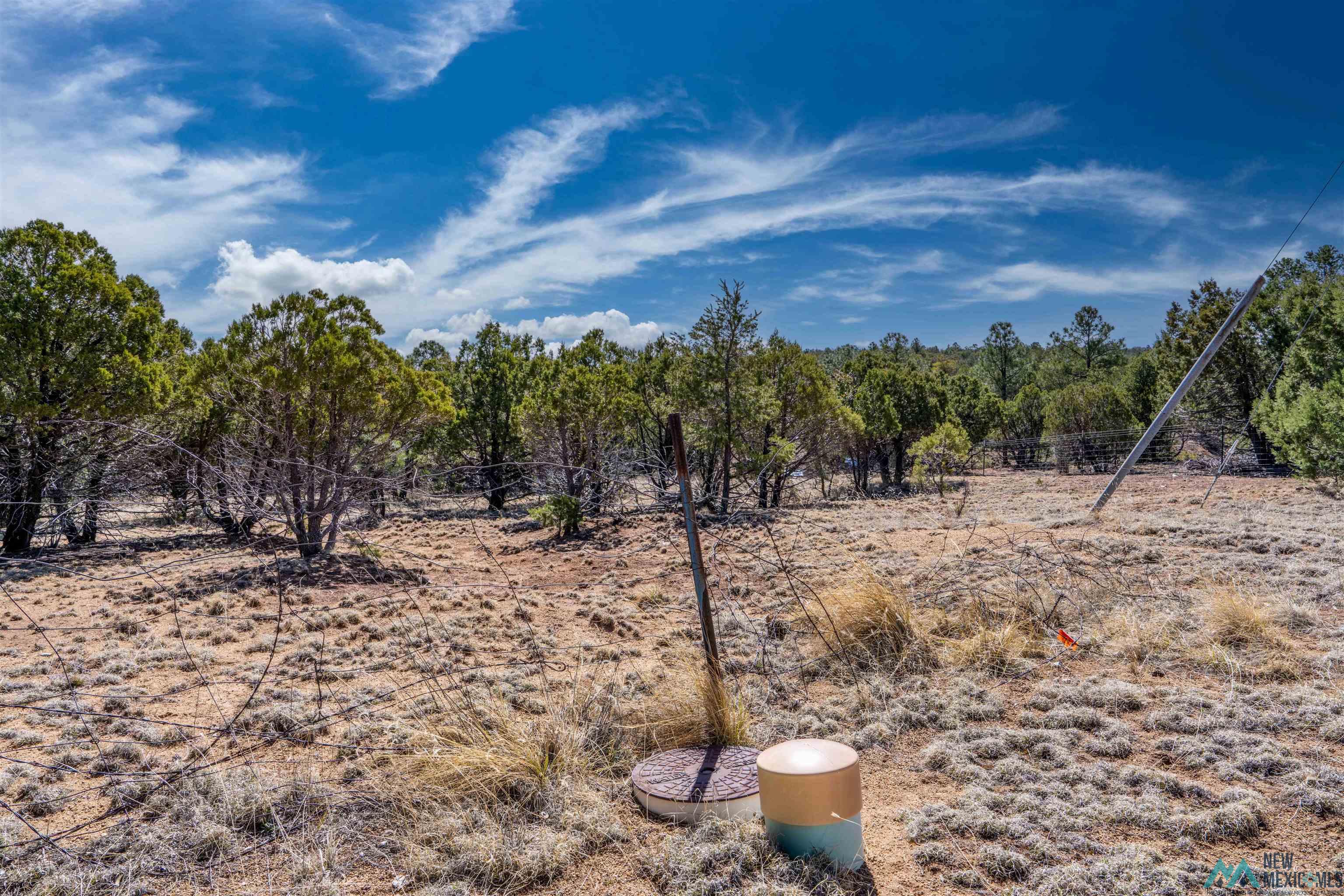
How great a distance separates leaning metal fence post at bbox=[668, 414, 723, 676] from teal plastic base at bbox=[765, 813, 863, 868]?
1.38 m

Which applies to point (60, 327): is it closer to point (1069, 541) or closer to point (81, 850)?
point (81, 850)

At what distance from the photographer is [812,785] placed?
2.95 m

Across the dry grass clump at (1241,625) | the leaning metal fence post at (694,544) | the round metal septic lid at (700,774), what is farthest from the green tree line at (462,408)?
the dry grass clump at (1241,625)

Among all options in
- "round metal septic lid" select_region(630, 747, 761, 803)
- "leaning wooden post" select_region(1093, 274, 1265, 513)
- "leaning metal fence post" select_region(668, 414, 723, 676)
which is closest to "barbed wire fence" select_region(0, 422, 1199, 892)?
"leaning metal fence post" select_region(668, 414, 723, 676)

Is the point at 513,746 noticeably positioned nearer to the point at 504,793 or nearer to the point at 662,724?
the point at 504,793

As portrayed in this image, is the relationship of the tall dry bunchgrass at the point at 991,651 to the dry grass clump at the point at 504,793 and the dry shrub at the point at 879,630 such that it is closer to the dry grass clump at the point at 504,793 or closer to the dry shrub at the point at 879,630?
the dry shrub at the point at 879,630

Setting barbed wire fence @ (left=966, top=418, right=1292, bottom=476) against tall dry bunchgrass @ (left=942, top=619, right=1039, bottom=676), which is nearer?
tall dry bunchgrass @ (left=942, top=619, right=1039, bottom=676)

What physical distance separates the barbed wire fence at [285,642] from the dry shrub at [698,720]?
0.52 metres

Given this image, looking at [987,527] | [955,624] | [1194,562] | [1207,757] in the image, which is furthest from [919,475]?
[1207,757]

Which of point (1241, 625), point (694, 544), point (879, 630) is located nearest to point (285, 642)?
point (694, 544)

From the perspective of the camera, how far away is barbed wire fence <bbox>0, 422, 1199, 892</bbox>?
3676 millimetres

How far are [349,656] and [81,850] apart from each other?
11.1 ft

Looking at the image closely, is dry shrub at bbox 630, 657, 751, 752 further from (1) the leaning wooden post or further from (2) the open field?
(1) the leaning wooden post

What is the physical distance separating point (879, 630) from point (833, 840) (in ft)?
10.2
